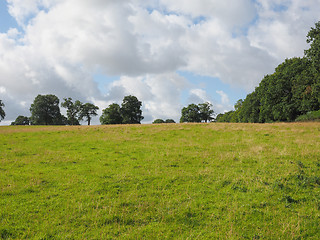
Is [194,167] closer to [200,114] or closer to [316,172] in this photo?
[316,172]

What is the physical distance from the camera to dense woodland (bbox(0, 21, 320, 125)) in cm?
3919

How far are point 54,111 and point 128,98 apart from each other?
97.2 feet

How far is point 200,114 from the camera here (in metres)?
119

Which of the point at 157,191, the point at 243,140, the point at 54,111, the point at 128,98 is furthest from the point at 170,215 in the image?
the point at 54,111

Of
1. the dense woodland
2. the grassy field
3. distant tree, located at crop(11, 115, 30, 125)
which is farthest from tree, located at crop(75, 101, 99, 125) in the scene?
the grassy field

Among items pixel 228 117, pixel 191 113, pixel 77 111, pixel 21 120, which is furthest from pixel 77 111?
pixel 228 117

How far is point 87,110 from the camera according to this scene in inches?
3356

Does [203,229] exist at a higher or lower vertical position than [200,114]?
lower

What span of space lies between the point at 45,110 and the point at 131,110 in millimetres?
33061

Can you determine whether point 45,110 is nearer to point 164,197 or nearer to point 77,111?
point 77,111

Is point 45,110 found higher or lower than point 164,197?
higher

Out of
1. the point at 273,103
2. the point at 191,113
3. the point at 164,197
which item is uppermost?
the point at 191,113

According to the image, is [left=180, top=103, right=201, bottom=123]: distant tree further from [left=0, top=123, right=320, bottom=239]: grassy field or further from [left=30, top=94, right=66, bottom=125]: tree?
[left=0, top=123, right=320, bottom=239]: grassy field

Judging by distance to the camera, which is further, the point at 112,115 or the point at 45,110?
the point at 112,115
